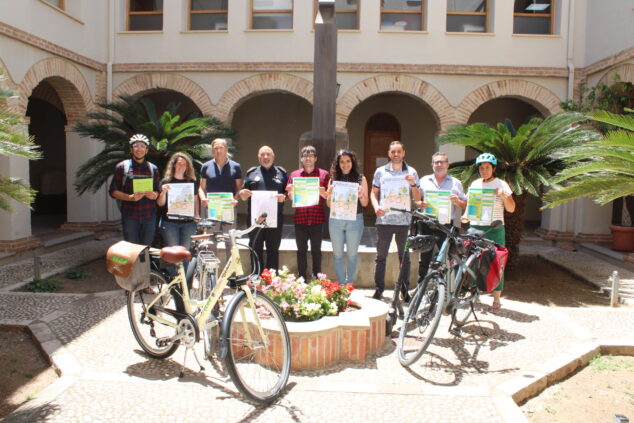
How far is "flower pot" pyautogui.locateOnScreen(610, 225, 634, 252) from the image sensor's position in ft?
35.3

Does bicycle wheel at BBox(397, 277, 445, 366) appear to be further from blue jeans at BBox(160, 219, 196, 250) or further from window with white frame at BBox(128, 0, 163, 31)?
window with white frame at BBox(128, 0, 163, 31)

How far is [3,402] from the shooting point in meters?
3.97

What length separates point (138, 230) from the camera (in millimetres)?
6496

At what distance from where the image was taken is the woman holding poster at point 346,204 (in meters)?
5.71

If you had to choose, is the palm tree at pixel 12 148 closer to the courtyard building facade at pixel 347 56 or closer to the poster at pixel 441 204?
the poster at pixel 441 204

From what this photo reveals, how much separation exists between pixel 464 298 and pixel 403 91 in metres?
7.95

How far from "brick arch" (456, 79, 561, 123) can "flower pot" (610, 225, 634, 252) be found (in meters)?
3.08

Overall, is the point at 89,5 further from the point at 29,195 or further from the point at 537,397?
the point at 537,397

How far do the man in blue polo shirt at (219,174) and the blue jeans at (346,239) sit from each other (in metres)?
1.24

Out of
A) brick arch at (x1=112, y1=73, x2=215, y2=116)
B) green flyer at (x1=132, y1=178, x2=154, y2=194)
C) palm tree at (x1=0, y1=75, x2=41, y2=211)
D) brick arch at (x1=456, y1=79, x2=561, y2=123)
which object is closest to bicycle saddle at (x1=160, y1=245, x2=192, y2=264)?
palm tree at (x1=0, y1=75, x2=41, y2=211)

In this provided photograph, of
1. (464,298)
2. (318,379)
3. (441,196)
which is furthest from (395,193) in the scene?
(318,379)

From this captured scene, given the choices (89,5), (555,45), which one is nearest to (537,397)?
(555,45)

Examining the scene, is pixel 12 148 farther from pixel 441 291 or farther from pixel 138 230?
pixel 441 291

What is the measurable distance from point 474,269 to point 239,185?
285 centimetres
